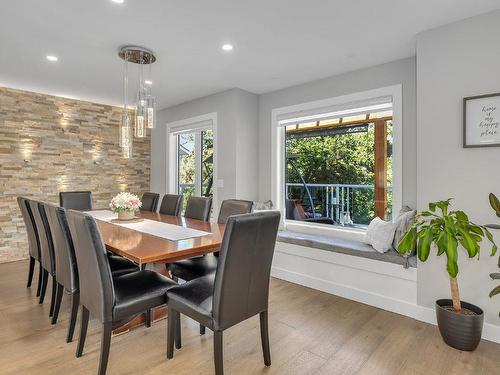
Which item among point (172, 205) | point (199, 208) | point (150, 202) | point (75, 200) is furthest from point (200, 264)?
point (75, 200)

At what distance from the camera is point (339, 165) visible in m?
3.94

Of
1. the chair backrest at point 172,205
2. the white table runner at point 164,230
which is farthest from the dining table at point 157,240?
the chair backrest at point 172,205

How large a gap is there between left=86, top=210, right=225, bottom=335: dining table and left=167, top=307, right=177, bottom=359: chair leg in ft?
1.11

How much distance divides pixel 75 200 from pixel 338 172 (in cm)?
351

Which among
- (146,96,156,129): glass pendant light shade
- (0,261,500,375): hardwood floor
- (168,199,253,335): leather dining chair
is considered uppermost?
(146,96,156,129): glass pendant light shade

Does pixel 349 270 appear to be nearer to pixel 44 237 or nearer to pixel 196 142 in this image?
pixel 44 237

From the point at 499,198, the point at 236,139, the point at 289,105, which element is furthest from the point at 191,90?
the point at 499,198

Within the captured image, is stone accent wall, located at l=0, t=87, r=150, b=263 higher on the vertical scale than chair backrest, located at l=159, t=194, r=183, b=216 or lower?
higher

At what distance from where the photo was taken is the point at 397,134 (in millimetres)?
3188

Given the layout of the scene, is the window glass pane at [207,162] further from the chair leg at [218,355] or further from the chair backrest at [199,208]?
the chair leg at [218,355]

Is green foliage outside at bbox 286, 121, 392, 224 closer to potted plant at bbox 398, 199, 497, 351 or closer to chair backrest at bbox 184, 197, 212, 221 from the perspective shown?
potted plant at bbox 398, 199, 497, 351

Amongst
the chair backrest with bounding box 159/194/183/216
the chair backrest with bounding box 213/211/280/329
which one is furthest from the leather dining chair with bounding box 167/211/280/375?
the chair backrest with bounding box 159/194/183/216

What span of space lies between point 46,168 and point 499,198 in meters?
5.46

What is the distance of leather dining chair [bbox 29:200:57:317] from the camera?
102 inches
